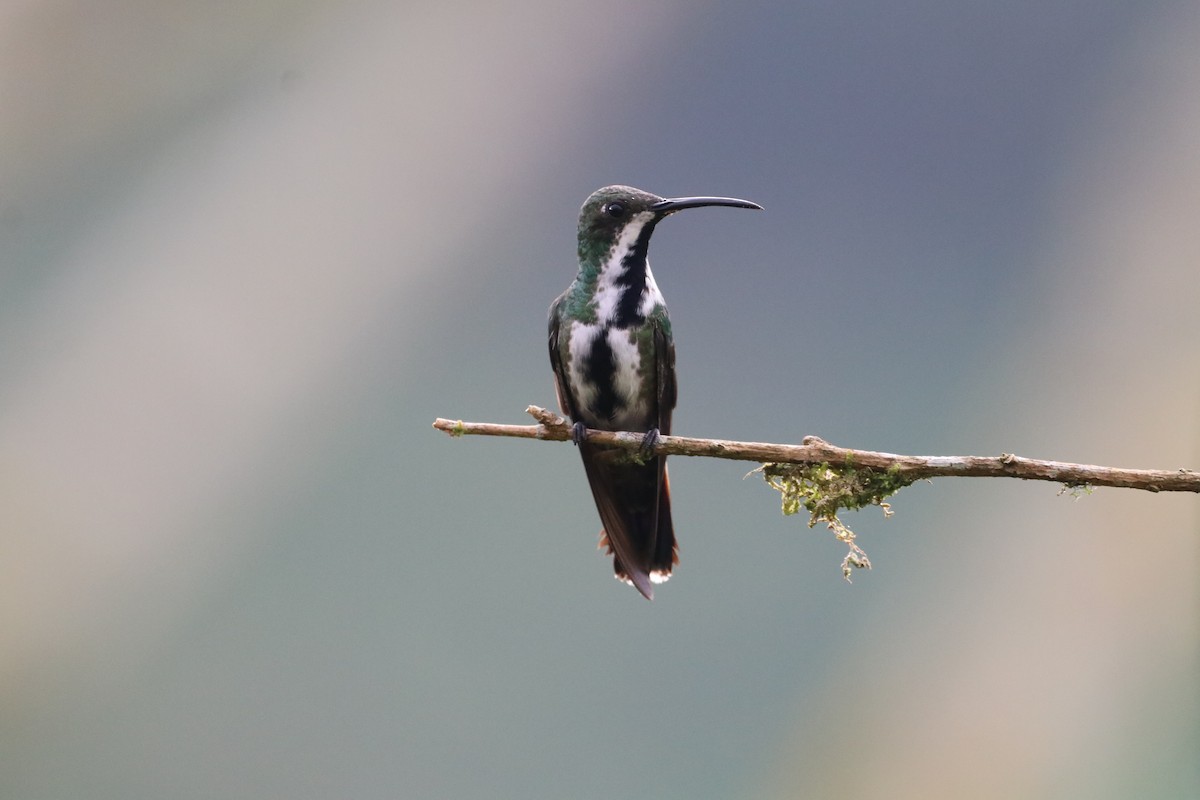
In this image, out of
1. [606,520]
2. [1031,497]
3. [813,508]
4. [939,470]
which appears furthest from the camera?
[1031,497]

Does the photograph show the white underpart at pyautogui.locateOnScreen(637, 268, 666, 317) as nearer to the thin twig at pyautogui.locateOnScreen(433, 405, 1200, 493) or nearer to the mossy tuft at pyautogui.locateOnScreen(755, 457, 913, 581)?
the thin twig at pyautogui.locateOnScreen(433, 405, 1200, 493)

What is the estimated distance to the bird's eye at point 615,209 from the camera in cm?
394

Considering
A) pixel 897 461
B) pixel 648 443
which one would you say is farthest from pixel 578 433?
pixel 897 461

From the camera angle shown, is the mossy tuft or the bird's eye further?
the bird's eye

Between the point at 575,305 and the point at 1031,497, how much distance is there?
8231mm

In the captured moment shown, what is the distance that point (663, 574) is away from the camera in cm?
423

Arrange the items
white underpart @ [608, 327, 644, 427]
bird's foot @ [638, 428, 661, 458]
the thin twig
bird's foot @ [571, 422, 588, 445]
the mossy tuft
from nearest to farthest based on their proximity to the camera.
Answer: the thin twig → the mossy tuft → bird's foot @ [638, 428, 661, 458] → bird's foot @ [571, 422, 588, 445] → white underpart @ [608, 327, 644, 427]

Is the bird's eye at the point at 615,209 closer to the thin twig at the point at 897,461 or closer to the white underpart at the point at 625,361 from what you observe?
the white underpart at the point at 625,361

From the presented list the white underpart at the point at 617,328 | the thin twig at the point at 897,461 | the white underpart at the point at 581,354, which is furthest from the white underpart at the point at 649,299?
the thin twig at the point at 897,461

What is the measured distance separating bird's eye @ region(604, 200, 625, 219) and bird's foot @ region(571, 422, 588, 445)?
0.80 m

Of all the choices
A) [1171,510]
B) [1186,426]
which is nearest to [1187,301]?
[1186,426]

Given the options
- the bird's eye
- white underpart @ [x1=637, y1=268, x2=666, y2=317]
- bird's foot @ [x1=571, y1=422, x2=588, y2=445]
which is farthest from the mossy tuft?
the bird's eye

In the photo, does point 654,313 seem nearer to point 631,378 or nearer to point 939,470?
point 631,378

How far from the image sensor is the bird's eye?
3941 mm
